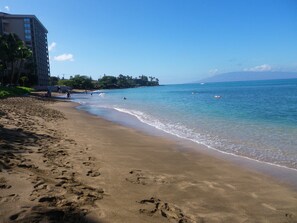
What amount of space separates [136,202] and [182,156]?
15.2 feet

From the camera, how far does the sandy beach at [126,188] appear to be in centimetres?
422

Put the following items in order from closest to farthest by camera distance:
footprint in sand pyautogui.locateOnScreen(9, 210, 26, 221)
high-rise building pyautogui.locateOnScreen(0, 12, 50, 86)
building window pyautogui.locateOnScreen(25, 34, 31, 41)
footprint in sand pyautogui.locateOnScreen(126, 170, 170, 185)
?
1. footprint in sand pyautogui.locateOnScreen(9, 210, 26, 221)
2. footprint in sand pyautogui.locateOnScreen(126, 170, 170, 185)
3. high-rise building pyautogui.locateOnScreen(0, 12, 50, 86)
4. building window pyautogui.locateOnScreen(25, 34, 31, 41)

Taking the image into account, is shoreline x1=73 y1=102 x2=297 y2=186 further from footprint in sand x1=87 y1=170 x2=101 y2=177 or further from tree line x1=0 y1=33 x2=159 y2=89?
tree line x1=0 y1=33 x2=159 y2=89

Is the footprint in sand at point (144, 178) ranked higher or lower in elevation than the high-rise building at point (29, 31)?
lower

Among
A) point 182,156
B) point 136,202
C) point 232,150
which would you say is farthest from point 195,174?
point 232,150

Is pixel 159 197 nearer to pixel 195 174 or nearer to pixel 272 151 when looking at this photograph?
pixel 195 174

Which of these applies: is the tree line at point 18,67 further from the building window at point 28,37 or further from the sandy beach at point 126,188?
the sandy beach at point 126,188

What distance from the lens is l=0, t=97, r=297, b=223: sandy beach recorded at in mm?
4223

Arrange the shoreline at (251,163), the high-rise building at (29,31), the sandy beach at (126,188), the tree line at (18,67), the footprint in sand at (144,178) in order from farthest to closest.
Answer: the high-rise building at (29,31), the tree line at (18,67), the shoreline at (251,163), the footprint in sand at (144,178), the sandy beach at (126,188)

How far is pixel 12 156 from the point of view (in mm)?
6566

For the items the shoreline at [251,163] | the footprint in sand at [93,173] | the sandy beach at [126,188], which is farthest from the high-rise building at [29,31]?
the footprint in sand at [93,173]

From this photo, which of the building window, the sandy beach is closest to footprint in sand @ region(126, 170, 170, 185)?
the sandy beach

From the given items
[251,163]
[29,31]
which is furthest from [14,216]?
[29,31]

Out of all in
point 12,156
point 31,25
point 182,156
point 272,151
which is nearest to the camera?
point 12,156
